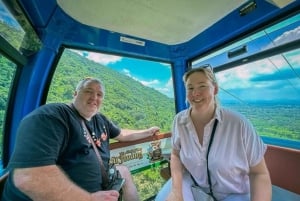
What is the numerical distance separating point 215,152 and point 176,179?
434 millimetres

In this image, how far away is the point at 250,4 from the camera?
1.93 metres

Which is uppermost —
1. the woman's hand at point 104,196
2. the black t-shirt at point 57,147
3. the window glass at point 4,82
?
the window glass at point 4,82

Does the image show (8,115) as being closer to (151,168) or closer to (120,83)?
(120,83)

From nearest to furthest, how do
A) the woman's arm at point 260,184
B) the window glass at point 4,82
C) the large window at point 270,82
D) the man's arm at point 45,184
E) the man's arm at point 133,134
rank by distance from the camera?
the man's arm at point 45,184
the woman's arm at point 260,184
the window glass at point 4,82
the large window at point 270,82
the man's arm at point 133,134

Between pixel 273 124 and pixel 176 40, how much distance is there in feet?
5.76

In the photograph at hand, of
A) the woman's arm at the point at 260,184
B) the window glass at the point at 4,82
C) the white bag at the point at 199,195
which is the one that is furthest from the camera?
the window glass at the point at 4,82

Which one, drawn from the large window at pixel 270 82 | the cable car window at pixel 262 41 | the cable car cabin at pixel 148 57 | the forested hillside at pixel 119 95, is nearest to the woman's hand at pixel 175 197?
the cable car cabin at pixel 148 57

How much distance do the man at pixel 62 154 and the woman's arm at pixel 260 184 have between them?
41.5 inches

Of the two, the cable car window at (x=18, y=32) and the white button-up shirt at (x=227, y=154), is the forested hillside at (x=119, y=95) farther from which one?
the white button-up shirt at (x=227, y=154)

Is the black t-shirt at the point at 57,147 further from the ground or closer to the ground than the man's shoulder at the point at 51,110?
closer to the ground

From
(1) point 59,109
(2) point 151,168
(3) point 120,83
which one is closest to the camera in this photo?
(1) point 59,109

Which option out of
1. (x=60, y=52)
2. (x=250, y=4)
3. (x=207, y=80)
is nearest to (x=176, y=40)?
(x=250, y=4)

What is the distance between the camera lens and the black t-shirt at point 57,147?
3.69ft

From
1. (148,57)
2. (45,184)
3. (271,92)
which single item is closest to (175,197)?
(45,184)
